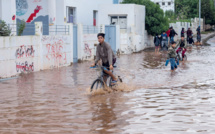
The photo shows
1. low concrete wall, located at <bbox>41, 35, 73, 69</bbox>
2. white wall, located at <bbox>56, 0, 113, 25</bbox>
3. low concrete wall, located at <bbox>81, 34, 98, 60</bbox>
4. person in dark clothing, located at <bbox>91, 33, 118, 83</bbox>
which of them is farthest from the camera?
white wall, located at <bbox>56, 0, 113, 25</bbox>

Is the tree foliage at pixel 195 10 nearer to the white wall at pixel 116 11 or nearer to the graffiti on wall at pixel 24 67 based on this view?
the white wall at pixel 116 11

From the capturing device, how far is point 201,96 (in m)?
11.8

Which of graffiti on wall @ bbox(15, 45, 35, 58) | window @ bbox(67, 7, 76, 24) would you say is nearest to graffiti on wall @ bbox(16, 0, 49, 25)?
window @ bbox(67, 7, 76, 24)

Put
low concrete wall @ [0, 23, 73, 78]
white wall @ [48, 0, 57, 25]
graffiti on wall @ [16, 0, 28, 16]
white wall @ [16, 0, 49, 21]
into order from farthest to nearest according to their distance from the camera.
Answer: graffiti on wall @ [16, 0, 28, 16]
white wall @ [16, 0, 49, 21]
white wall @ [48, 0, 57, 25]
low concrete wall @ [0, 23, 73, 78]

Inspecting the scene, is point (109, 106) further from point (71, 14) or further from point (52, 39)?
point (71, 14)

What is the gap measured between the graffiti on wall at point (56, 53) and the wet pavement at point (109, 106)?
13.2ft

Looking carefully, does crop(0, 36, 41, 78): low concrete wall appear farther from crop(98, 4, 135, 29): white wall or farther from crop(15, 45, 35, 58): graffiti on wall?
crop(98, 4, 135, 29): white wall

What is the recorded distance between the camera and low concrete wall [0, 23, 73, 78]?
16.9 meters

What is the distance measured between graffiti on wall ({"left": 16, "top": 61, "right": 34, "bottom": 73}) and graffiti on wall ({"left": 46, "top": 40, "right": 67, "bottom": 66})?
5.46 ft

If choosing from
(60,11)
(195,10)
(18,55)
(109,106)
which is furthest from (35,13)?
(195,10)

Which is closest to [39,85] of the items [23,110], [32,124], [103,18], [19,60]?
[19,60]

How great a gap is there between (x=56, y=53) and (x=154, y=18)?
70.4 feet

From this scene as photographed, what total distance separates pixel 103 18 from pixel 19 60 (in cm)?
2067

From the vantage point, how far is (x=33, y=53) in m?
19.2
